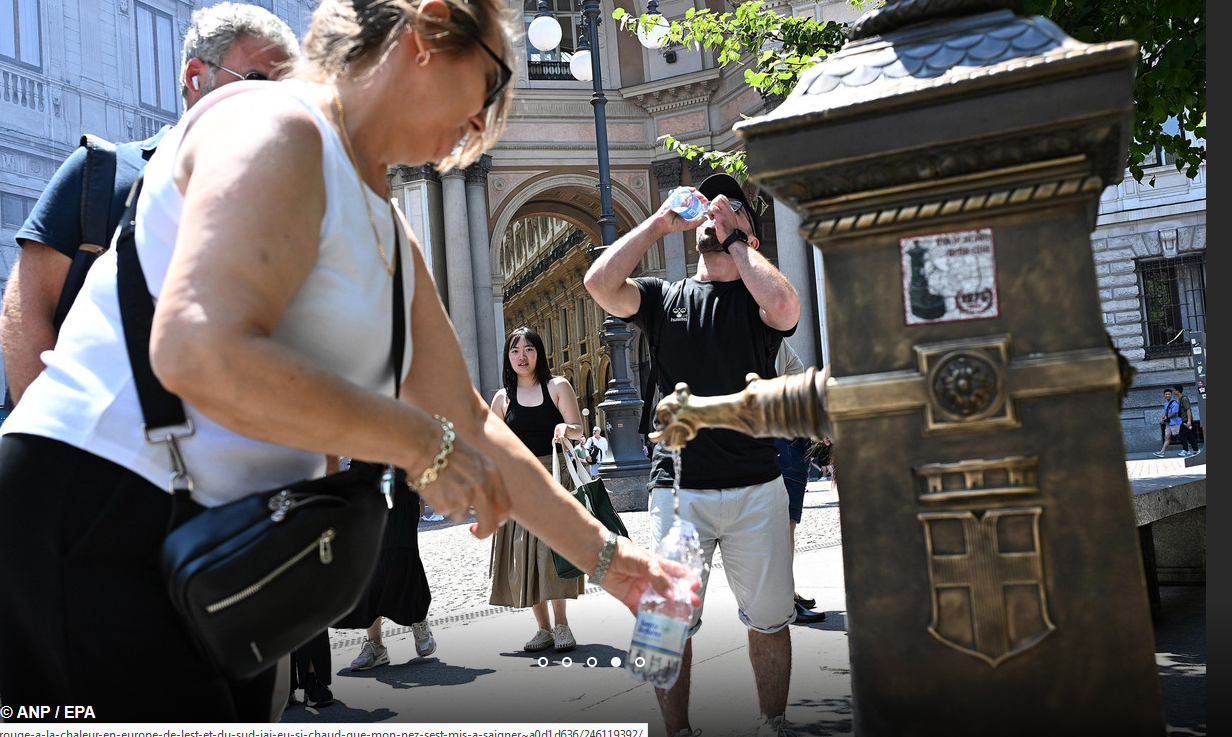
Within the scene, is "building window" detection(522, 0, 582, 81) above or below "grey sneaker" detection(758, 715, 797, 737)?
above

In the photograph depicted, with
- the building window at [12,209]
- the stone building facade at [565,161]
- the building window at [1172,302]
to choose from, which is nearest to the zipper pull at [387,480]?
the stone building facade at [565,161]

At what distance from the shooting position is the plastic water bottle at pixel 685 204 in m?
3.31

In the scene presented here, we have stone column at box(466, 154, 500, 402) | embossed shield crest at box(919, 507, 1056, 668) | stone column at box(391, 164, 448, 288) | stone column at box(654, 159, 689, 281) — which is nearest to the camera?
embossed shield crest at box(919, 507, 1056, 668)

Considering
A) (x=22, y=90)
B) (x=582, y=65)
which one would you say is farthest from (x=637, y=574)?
(x=22, y=90)

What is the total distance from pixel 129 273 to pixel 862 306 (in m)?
0.95

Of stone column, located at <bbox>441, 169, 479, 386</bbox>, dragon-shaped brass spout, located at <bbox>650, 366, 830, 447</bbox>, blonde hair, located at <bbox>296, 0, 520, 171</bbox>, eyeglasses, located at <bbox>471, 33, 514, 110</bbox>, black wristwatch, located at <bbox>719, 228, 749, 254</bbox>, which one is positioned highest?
stone column, located at <bbox>441, 169, 479, 386</bbox>

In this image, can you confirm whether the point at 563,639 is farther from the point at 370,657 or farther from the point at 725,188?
the point at 725,188

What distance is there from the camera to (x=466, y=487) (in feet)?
4.73

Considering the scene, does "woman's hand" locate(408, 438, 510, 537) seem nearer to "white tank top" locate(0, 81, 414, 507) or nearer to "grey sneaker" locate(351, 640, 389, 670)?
"white tank top" locate(0, 81, 414, 507)

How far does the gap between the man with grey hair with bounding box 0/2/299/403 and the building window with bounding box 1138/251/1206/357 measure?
26.2 meters

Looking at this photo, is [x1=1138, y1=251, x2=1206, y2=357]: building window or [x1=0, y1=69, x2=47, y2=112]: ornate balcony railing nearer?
[x1=0, y1=69, x2=47, y2=112]: ornate balcony railing

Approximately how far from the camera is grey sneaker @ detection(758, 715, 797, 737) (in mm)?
3365

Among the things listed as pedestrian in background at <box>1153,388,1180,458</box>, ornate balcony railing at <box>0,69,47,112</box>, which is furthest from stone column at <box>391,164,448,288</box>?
pedestrian in background at <box>1153,388,1180,458</box>

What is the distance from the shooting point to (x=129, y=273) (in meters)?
1.41
